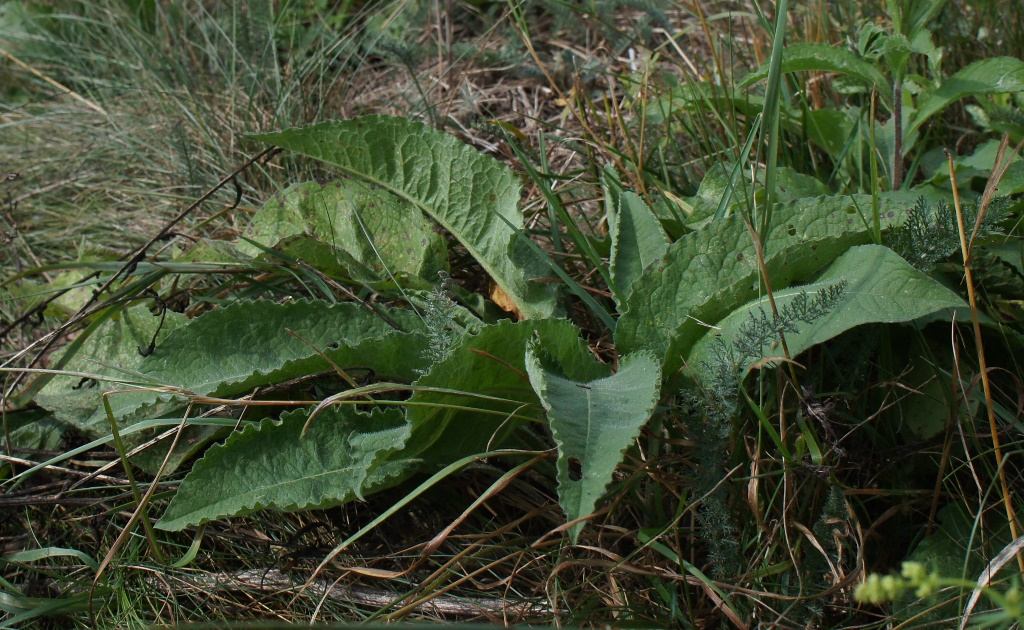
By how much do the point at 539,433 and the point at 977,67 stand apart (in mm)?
1054

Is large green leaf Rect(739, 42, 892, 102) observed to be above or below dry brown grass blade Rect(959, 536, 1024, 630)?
above

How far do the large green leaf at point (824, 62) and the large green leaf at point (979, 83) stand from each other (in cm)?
10

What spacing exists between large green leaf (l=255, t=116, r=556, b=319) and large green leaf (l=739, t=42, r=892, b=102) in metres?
0.55

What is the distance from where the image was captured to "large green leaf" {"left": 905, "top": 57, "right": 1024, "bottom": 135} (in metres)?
1.44

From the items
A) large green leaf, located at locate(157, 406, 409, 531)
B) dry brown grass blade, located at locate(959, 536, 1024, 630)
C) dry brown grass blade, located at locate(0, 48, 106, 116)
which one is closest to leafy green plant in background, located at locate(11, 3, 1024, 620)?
large green leaf, located at locate(157, 406, 409, 531)

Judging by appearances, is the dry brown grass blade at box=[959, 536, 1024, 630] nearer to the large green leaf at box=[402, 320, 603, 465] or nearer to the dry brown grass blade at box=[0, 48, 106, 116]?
the large green leaf at box=[402, 320, 603, 465]

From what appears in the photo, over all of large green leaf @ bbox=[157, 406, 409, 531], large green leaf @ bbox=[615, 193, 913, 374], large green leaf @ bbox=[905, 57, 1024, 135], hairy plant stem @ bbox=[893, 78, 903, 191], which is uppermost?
large green leaf @ bbox=[905, 57, 1024, 135]

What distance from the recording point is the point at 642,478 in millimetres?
1359

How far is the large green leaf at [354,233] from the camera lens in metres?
1.73

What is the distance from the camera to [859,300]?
48.3 inches

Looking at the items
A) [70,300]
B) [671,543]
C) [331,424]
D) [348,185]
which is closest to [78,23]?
[70,300]

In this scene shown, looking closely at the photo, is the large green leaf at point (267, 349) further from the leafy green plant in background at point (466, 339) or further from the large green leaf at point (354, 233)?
the large green leaf at point (354, 233)

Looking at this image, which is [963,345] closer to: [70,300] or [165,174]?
[70,300]

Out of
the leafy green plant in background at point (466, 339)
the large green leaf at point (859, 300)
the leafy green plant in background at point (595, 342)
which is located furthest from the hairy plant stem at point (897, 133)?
the large green leaf at point (859, 300)
